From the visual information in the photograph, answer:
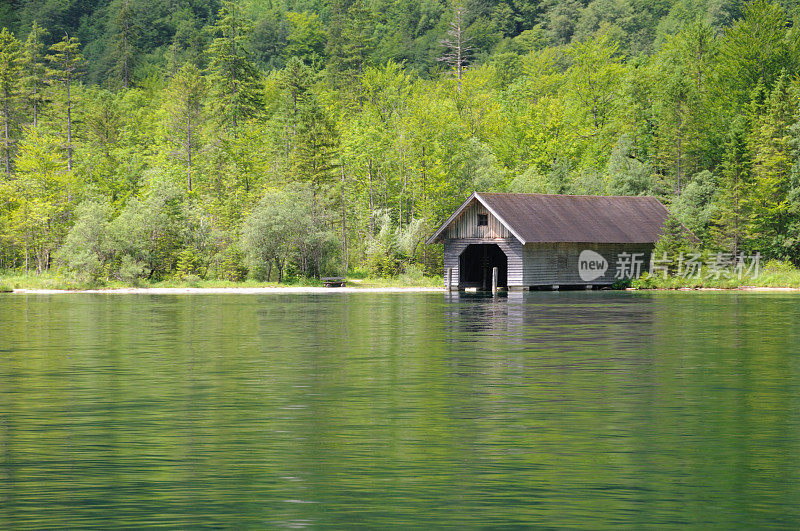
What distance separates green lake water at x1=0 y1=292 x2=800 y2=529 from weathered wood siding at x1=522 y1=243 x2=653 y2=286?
3401 cm

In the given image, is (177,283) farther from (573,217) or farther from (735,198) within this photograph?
(735,198)

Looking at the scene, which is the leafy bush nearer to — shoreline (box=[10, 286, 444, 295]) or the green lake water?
shoreline (box=[10, 286, 444, 295])

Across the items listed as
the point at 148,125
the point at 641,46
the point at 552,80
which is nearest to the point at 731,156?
the point at 552,80

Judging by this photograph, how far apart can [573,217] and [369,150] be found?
2446 centimetres

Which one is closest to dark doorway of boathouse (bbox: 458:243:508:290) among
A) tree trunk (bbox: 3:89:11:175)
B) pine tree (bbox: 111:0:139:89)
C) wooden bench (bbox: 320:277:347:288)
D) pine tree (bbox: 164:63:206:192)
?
wooden bench (bbox: 320:277:347:288)

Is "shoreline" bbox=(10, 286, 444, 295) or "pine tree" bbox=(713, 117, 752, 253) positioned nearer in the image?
"shoreline" bbox=(10, 286, 444, 295)

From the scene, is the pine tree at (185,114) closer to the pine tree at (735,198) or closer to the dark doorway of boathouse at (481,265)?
the dark doorway of boathouse at (481,265)

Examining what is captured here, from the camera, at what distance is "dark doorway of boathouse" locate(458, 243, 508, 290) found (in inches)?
2785

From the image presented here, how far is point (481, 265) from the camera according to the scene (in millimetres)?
72188

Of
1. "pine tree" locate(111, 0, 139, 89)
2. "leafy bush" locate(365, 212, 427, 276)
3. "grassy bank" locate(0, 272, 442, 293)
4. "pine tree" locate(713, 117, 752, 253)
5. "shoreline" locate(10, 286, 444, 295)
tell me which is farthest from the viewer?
"pine tree" locate(111, 0, 139, 89)

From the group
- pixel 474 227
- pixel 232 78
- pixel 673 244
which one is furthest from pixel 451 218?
pixel 232 78

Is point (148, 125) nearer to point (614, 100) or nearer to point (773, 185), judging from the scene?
point (614, 100)

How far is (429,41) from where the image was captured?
151875 millimetres

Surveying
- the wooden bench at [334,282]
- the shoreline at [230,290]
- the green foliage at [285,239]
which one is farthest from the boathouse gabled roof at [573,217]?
the green foliage at [285,239]
